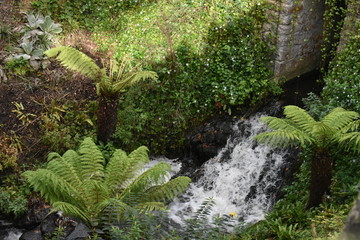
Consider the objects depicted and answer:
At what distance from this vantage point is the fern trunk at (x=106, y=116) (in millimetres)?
7078

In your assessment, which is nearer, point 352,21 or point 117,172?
point 117,172

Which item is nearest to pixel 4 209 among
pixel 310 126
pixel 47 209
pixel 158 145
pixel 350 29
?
pixel 47 209

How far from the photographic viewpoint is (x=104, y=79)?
682 cm

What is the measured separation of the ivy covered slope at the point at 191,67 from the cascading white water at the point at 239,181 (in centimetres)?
75

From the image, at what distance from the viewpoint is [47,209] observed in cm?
653

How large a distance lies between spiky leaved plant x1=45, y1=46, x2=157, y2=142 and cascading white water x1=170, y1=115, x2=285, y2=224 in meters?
1.69

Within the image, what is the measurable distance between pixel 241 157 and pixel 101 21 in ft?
13.2

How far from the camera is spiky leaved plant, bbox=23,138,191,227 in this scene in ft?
18.6

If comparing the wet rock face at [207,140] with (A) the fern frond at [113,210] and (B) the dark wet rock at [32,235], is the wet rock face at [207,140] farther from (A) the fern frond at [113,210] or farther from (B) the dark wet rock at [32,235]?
(B) the dark wet rock at [32,235]

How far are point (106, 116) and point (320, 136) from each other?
3495mm

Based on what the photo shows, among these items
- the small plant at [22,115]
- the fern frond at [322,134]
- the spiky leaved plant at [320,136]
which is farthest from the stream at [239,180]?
the small plant at [22,115]

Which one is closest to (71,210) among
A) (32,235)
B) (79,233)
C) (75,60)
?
(79,233)

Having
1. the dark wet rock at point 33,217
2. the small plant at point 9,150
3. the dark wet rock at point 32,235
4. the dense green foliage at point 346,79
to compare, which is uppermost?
the dense green foliage at point 346,79

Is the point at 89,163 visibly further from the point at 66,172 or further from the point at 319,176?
the point at 319,176
